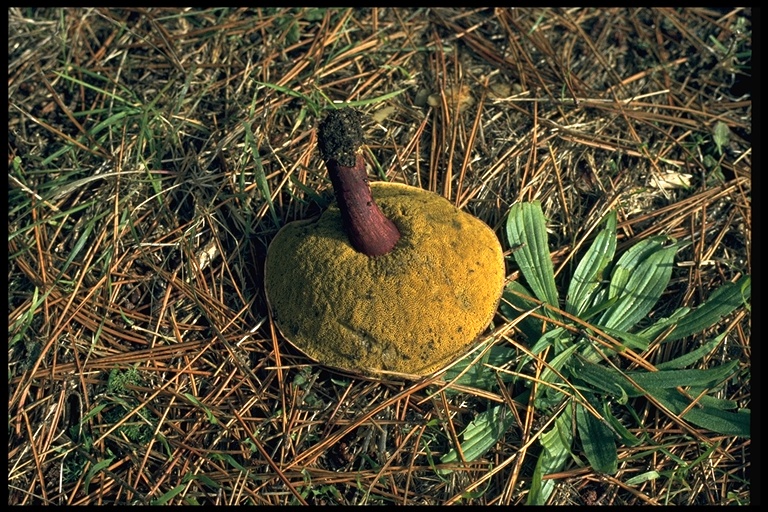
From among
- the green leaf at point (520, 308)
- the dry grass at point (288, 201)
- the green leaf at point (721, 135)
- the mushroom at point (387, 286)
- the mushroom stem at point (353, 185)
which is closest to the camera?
the mushroom stem at point (353, 185)

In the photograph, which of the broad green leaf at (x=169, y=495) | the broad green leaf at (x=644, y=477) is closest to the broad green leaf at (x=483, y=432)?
the broad green leaf at (x=644, y=477)

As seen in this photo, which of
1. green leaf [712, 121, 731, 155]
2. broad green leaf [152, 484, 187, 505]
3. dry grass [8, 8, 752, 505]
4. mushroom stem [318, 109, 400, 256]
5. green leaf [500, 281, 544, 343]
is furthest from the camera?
green leaf [712, 121, 731, 155]

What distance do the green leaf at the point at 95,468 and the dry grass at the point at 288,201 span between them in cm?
3

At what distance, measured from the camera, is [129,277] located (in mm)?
2521

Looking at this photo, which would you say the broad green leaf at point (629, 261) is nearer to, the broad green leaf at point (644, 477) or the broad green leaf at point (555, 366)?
the broad green leaf at point (555, 366)

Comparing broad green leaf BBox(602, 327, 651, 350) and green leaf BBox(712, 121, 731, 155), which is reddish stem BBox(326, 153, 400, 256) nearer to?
broad green leaf BBox(602, 327, 651, 350)

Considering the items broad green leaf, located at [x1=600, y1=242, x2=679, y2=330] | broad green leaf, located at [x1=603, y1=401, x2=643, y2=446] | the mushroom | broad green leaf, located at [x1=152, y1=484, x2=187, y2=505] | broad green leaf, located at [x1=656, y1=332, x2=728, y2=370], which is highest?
the mushroom

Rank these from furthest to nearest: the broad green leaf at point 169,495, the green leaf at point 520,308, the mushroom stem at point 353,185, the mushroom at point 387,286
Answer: the green leaf at point 520,308, the broad green leaf at point 169,495, the mushroom at point 387,286, the mushroom stem at point 353,185

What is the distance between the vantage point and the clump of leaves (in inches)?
88.4

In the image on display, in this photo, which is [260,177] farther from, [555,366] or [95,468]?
[555,366]

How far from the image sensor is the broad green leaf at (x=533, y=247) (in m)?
2.41

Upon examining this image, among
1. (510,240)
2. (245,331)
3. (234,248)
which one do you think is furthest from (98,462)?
(510,240)

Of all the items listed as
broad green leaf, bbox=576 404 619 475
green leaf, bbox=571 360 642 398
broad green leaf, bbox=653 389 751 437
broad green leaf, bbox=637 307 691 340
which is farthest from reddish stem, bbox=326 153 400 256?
broad green leaf, bbox=653 389 751 437

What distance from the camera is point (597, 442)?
7.35 feet
